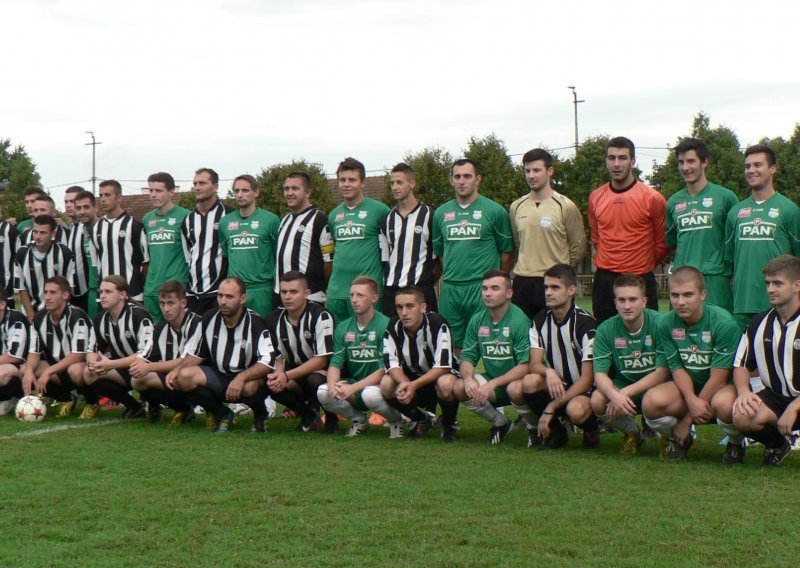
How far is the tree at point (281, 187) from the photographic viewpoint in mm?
32094

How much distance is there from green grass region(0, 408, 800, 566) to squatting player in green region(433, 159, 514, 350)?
1.37 m

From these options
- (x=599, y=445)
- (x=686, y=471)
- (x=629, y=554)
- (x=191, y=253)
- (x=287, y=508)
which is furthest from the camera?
(x=191, y=253)

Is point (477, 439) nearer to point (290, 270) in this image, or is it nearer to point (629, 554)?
point (290, 270)

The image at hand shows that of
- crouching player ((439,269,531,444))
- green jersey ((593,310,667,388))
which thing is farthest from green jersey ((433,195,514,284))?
green jersey ((593,310,667,388))

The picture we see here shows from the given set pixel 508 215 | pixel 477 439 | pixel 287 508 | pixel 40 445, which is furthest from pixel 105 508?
pixel 508 215

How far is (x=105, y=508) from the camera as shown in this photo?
4891 mm

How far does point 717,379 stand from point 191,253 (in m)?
4.94

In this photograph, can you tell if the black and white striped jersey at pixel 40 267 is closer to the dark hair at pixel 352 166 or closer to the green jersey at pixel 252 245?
the green jersey at pixel 252 245

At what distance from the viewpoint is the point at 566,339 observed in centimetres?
673

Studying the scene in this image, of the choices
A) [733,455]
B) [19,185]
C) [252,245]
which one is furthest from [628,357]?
[19,185]

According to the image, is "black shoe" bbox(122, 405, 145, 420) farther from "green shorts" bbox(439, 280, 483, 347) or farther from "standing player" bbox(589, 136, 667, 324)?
"standing player" bbox(589, 136, 667, 324)

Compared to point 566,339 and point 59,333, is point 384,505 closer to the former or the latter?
point 566,339

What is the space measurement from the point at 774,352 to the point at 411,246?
10.6 ft

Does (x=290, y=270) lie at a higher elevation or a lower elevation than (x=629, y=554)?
higher
